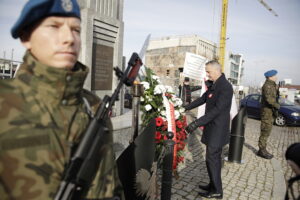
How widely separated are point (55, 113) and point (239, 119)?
522 cm

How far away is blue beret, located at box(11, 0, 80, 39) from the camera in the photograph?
3.48 ft

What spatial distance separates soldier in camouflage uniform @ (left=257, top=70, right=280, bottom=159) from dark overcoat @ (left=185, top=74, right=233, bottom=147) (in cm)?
282

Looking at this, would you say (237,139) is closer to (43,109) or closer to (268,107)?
(268,107)

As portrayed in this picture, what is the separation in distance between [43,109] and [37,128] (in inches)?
3.7

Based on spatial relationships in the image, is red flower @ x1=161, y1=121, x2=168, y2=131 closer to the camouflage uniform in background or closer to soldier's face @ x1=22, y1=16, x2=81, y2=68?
soldier's face @ x1=22, y1=16, x2=81, y2=68

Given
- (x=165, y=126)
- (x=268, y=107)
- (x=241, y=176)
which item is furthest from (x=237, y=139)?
(x=165, y=126)

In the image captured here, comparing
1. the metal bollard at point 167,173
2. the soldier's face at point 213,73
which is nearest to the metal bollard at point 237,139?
the soldier's face at point 213,73

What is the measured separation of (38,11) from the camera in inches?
42.3

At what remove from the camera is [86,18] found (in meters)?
4.50

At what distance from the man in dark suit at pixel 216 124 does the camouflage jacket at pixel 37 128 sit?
266cm

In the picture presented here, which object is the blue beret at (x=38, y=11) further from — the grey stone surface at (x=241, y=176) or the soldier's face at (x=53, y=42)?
the grey stone surface at (x=241, y=176)

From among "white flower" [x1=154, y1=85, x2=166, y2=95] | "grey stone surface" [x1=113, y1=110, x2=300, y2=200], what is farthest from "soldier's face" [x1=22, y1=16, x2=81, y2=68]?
"grey stone surface" [x1=113, y1=110, x2=300, y2=200]

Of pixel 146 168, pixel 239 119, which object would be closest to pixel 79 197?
pixel 146 168

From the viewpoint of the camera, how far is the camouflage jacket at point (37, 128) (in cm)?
98
